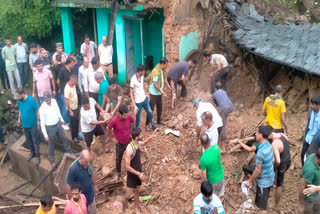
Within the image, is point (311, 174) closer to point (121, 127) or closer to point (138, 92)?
point (121, 127)

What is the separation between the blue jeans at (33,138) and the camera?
8.16m

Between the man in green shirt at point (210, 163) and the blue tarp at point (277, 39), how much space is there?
385 cm

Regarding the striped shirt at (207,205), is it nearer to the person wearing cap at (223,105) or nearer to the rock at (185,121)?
the person wearing cap at (223,105)

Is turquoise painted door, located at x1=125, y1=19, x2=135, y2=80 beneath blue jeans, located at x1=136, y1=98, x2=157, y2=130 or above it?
above

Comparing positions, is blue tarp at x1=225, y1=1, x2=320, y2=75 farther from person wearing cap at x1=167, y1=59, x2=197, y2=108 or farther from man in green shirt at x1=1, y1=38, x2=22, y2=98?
man in green shirt at x1=1, y1=38, x2=22, y2=98

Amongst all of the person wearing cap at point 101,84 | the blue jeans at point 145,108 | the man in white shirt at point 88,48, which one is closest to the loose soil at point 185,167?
the blue jeans at point 145,108

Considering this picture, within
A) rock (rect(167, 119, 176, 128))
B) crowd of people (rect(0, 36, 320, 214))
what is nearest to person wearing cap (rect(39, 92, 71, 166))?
crowd of people (rect(0, 36, 320, 214))

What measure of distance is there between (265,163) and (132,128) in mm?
2474

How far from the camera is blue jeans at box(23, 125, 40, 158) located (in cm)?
816

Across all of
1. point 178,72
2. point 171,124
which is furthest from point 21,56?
point 171,124

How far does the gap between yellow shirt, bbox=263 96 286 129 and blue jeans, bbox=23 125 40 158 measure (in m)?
5.55

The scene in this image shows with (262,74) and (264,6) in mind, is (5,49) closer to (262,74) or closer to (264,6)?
(262,74)

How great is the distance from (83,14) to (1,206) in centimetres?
825

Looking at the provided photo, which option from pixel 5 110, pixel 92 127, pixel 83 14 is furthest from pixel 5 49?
pixel 92 127
